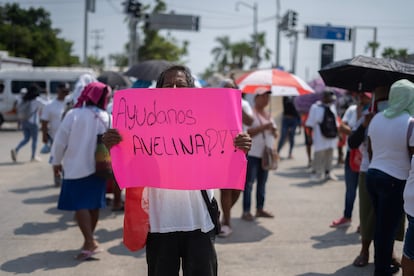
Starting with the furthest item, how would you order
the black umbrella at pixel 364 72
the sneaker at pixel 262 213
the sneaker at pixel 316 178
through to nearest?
the sneaker at pixel 316 178 → the sneaker at pixel 262 213 → the black umbrella at pixel 364 72

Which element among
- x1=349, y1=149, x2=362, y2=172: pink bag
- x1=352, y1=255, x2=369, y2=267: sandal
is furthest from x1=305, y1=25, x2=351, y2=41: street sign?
x1=352, y1=255, x2=369, y2=267: sandal

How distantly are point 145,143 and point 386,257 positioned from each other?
251 centimetres

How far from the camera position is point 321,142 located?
9891 millimetres

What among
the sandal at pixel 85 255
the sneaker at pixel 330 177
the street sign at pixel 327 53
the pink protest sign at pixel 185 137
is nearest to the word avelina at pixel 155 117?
the pink protest sign at pixel 185 137

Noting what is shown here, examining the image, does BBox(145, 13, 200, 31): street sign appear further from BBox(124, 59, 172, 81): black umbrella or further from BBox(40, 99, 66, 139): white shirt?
BBox(124, 59, 172, 81): black umbrella

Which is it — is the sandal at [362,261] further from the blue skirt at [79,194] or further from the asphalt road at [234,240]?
the blue skirt at [79,194]

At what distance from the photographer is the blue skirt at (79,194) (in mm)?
4898

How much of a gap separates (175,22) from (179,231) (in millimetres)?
29053

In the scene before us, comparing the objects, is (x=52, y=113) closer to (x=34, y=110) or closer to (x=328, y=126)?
(x=34, y=110)

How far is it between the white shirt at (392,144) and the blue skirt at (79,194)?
2712mm

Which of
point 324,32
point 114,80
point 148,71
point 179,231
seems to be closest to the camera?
point 179,231

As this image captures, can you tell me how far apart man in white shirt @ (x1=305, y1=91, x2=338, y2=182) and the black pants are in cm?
722

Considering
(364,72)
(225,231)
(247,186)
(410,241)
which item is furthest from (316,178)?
(410,241)

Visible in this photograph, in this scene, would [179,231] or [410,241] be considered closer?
[179,231]
